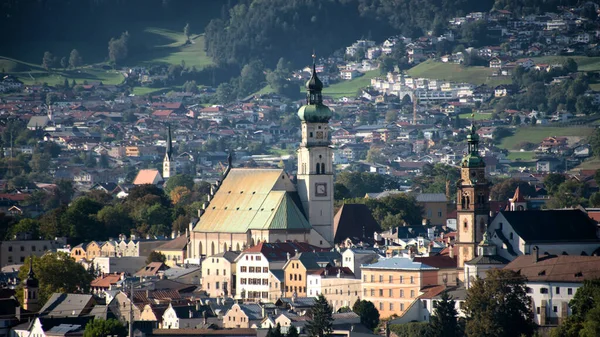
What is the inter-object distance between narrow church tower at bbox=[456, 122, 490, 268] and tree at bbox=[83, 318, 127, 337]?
1783 cm

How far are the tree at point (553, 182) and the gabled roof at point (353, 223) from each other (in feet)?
153

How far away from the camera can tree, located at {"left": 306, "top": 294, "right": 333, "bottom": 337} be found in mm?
83625

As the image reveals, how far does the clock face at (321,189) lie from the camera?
118m

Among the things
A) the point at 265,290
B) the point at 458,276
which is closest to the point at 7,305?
the point at 265,290

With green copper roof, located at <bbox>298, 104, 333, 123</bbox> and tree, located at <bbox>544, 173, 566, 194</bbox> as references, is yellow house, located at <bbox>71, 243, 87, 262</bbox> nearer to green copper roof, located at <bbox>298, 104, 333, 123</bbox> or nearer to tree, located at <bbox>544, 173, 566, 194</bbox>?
green copper roof, located at <bbox>298, 104, 333, 123</bbox>

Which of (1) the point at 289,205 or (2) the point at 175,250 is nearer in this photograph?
(1) the point at 289,205

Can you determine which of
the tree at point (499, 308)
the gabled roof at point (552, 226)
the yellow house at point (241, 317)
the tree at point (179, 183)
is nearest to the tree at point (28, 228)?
the yellow house at point (241, 317)

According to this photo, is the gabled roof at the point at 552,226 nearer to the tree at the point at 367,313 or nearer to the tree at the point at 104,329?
the tree at the point at 367,313

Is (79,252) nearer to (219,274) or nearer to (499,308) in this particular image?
(219,274)

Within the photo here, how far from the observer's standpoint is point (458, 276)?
9269cm

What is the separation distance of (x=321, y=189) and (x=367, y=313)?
27856 mm

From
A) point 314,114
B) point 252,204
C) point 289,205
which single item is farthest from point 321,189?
point 252,204

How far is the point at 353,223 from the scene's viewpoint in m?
125

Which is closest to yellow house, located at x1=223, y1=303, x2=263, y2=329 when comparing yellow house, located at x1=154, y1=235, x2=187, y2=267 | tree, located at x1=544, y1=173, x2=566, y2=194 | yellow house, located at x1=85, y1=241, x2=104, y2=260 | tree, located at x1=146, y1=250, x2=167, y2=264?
yellow house, located at x1=154, y1=235, x2=187, y2=267
